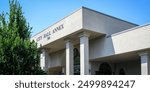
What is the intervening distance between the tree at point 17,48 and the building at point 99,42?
948 centimetres

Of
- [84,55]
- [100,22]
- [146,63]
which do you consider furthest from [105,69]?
[146,63]

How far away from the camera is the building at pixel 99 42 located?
19359 millimetres

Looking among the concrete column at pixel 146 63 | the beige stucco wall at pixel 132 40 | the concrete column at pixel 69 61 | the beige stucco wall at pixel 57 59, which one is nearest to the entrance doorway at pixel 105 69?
the concrete column at pixel 69 61

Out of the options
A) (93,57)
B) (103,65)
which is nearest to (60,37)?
(93,57)

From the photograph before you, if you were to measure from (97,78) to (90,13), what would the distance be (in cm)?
1521

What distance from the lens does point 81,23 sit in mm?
20578

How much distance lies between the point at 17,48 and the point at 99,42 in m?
13.1

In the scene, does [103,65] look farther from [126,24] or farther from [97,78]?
[97,78]

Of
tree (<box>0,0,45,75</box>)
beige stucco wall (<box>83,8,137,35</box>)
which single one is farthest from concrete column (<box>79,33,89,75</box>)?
tree (<box>0,0,45,75</box>)

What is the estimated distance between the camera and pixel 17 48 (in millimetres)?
10508

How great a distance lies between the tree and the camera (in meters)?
10.2

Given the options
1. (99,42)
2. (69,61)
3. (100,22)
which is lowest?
(69,61)

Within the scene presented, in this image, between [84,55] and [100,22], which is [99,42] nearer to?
[100,22]

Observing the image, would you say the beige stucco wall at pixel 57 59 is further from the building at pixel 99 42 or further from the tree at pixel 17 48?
the tree at pixel 17 48
